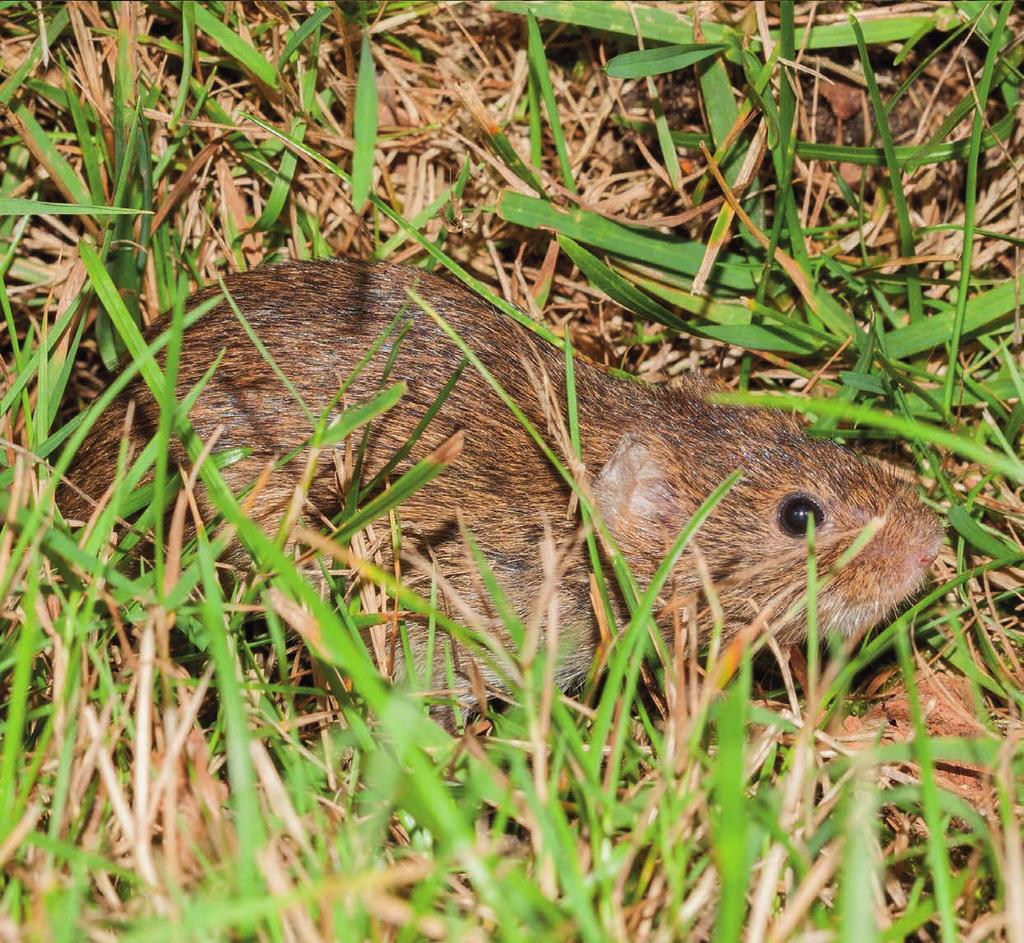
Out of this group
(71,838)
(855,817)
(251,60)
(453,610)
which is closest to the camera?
(855,817)

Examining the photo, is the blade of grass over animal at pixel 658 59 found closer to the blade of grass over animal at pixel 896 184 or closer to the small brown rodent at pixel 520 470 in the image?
the blade of grass over animal at pixel 896 184

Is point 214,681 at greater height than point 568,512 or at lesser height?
lesser

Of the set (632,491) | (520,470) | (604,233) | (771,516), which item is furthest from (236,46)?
(771,516)

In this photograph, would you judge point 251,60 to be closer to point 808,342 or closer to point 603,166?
point 603,166

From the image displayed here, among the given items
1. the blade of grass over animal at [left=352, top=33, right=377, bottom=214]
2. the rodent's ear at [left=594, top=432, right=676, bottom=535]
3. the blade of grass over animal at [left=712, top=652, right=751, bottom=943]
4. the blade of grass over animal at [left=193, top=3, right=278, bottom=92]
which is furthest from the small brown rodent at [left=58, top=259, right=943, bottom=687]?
the blade of grass over animal at [left=712, top=652, right=751, bottom=943]

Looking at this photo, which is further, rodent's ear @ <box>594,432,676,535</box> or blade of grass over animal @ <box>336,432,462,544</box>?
rodent's ear @ <box>594,432,676,535</box>

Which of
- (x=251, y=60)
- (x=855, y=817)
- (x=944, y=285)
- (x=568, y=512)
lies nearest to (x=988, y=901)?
(x=855, y=817)

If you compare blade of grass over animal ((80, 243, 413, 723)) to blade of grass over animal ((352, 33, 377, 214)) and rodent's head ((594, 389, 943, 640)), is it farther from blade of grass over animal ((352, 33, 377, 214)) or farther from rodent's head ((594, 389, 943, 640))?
rodent's head ((594, 389, 943, 640))
